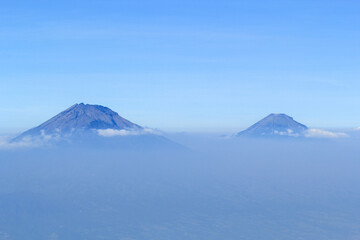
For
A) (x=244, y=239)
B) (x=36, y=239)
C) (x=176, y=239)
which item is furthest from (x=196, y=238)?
(x=36, y=239)

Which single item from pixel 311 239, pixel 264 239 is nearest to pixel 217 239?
pixel 264 239

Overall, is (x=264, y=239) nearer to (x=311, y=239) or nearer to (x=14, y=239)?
(x=311, y=239)

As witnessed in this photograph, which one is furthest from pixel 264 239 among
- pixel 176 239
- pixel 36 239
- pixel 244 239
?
pixel 36 239

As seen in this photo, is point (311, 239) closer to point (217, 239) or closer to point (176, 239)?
point (217, 239)

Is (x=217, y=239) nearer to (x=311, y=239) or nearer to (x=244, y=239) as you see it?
(x=244, y=239)

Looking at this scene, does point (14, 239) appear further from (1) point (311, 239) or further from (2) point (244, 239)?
(1) point (311, 239)
